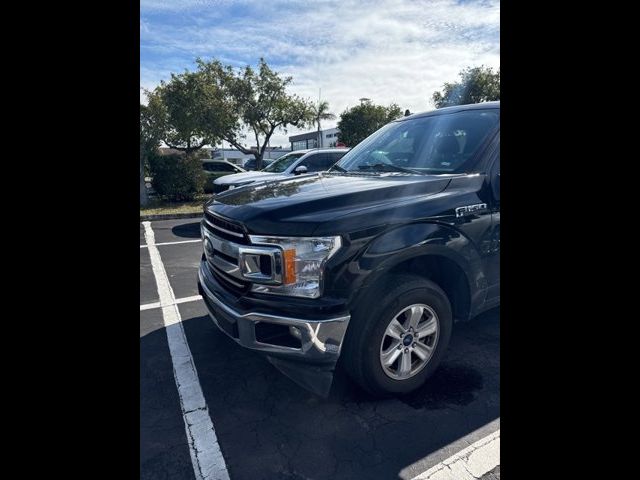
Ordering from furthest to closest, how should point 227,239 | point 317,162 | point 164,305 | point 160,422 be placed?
point 317,162 < point 164,305 < point 227,239 < point 160,422

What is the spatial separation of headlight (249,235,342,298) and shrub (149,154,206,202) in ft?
42.1

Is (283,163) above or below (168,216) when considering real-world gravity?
above

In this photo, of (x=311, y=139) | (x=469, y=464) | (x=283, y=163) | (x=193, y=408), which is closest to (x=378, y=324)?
(x=469, y=464)

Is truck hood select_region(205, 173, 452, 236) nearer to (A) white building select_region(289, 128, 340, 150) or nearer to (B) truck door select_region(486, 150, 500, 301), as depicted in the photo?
(B) truck door select_region(486, 150, 500, 301)

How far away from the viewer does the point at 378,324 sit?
2305 millimetres

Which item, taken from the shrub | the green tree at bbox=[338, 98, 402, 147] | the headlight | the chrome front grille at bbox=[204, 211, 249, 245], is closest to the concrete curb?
the shrub

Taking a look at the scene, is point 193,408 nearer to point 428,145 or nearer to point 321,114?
point 428,145

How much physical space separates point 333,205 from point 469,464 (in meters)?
1.61
